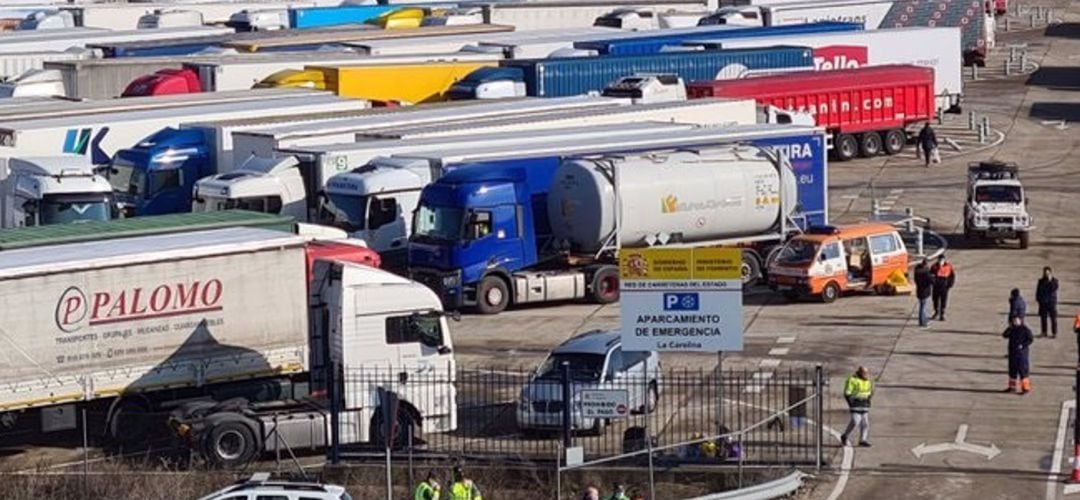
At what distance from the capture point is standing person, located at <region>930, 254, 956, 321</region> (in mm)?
36875

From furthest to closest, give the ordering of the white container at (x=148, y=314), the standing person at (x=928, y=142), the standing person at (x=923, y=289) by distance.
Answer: the standing person at (x=928, y=142) → the standing person at (x=923, y=289) → the white container at (x=148, y=314)

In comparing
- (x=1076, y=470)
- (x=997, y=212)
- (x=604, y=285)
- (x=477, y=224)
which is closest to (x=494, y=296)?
(x=477, y=224)

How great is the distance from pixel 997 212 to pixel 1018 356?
13.8 m

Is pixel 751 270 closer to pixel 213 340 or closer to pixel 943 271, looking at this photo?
pixel 943 271

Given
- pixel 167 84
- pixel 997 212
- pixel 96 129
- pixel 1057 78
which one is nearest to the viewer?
pixel 997 212

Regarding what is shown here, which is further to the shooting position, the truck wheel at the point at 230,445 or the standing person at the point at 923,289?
the standing person at the point at 923,289

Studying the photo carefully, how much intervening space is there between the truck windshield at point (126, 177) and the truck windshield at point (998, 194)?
1644cm

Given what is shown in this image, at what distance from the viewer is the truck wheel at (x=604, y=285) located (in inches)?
1567

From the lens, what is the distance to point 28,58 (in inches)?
2581

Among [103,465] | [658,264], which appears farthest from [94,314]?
[658,264]

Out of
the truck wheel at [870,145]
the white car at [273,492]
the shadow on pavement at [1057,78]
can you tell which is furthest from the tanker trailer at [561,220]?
the shadow on pavement at [1057,78]

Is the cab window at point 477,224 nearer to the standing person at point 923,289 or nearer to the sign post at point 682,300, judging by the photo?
the standing person at point 923,289

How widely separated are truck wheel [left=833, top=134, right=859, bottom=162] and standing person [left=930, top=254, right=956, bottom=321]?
19.5 meters

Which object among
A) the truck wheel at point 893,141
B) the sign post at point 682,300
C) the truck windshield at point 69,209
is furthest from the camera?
the truck wheel at point 893,141
